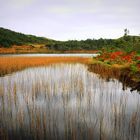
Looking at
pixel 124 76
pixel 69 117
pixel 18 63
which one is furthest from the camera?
pixel 18 63

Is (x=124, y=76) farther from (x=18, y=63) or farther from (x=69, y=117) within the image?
(x=18, y=63)

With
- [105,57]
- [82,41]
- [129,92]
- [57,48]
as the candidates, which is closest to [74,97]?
[129,92]

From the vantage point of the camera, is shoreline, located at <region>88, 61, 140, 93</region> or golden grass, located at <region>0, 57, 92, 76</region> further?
golden grass, located at <region>0, 57, 92, 76</region>

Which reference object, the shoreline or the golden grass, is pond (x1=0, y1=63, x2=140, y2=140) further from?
the golden grass

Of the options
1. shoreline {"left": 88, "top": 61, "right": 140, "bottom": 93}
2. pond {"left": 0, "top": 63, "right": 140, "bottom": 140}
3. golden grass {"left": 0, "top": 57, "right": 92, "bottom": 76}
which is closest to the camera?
pond {"left": 0, "top": 63, "right": 140, "bottom": 140}

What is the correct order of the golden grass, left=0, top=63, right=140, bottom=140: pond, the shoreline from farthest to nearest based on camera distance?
the golden grass
the shoreline
left=0, top=63, right=140, bottom=140: pond

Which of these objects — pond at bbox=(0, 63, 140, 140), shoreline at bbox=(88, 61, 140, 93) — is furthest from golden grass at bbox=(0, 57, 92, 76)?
pond at bbox=(0, 63, 140, 140)

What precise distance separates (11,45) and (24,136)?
58.8 metres

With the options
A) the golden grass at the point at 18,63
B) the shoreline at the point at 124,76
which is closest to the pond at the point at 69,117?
the shoreline at the point at 124,76

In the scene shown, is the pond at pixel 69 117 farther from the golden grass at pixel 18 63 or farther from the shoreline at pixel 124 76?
the golden grass at pixel 18 63

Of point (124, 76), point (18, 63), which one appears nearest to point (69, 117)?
point (124, 76)

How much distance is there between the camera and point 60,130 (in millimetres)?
4750

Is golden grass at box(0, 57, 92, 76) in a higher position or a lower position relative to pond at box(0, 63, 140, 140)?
higher

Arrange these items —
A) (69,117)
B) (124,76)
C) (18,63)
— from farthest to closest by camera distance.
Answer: (18,63) < (124,76) < (69,117)
